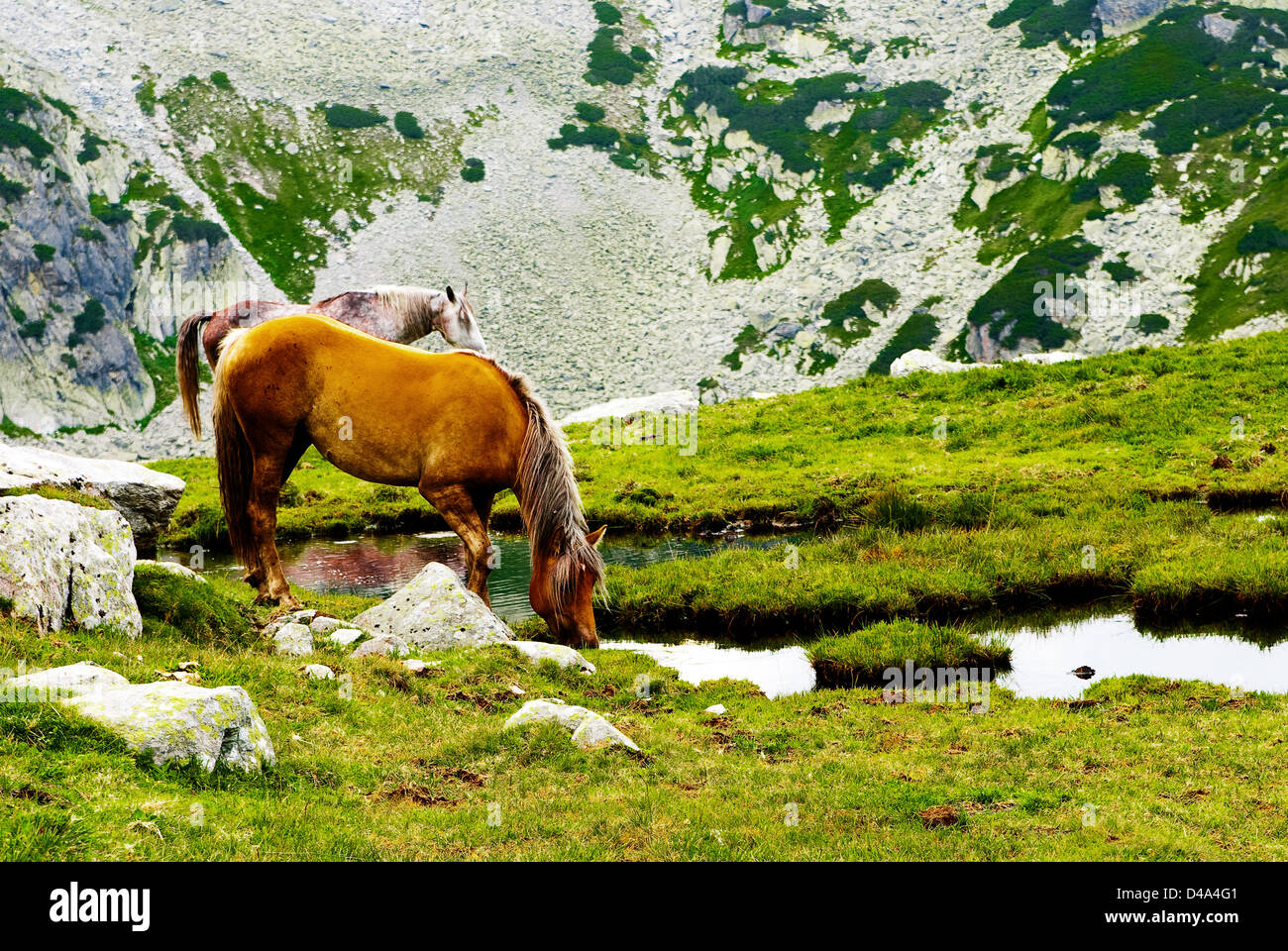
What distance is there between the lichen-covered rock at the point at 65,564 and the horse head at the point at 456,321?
850 centimetres

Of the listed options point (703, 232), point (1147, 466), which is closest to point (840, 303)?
point (703, 232)

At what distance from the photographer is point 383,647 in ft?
43.1

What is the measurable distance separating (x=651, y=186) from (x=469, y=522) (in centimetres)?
9820

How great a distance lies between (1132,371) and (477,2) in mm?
118381

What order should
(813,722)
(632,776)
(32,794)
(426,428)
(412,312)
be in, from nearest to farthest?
1. (32,794)
2. (632,776)
3. (813,722)
4. (426,428)
5. (412,312)

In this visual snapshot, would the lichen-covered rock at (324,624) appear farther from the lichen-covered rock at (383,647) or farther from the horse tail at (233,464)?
the horse tail at (233,464)

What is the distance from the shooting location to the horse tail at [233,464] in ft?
50.0

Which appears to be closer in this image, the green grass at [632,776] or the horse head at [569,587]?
the green grass at [632,776]

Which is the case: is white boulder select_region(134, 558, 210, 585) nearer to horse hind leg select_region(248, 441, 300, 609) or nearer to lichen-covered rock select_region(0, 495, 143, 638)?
lichen-covered rock select_region(0, 495, 143, 638)

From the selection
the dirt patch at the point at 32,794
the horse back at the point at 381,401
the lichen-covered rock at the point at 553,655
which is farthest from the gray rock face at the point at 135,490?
the dirt patch at the point at 32,794

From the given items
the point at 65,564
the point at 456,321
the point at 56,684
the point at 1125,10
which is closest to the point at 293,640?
the point at 65,564

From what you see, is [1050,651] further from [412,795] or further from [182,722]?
[182,722]

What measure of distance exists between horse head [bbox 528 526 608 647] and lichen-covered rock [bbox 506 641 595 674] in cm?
112
